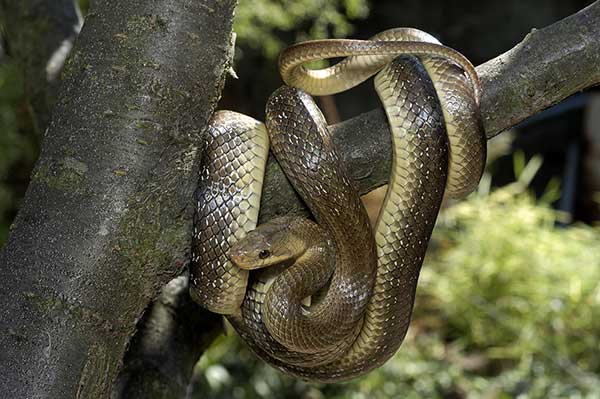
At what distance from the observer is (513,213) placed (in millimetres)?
5484

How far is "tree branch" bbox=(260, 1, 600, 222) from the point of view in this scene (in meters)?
1.44

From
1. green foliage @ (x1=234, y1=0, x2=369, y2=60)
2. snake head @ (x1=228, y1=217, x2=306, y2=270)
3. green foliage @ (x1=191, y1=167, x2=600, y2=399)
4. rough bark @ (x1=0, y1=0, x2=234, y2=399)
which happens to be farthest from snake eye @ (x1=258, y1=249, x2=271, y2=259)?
green foliage @ (x1=191, y1=167, x2=600, y2=399)

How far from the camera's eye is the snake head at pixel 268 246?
141 cm

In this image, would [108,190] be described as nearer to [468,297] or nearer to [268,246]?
[268,246]

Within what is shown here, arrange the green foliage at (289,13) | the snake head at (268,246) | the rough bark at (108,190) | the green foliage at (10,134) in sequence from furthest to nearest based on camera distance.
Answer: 1. the green foliage at (10,134)
2. the green foliage at (289,13)
3. the snake head at (268,246)
4. the rough bark at (108,190)

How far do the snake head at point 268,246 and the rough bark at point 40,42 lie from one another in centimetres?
94

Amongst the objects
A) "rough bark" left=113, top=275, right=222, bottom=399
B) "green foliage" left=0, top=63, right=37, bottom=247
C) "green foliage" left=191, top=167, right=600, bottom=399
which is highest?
Result: "rough bark" left=113, top=275, right=222, bottom=399

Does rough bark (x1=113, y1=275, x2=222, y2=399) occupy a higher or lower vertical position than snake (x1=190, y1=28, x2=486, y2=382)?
lower

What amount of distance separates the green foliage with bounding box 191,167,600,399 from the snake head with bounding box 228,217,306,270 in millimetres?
3057

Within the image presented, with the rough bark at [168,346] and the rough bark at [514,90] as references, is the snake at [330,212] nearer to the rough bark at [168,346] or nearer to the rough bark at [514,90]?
the rough bark at [514,90]

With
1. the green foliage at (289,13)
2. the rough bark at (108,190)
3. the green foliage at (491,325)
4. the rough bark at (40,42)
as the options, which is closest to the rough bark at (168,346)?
the rough bark at (108,190)

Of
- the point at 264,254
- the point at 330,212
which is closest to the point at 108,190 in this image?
the point at 264,254

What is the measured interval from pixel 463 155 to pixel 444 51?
20cm

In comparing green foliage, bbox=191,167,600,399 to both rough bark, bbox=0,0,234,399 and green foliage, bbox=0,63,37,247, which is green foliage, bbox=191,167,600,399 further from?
rough bark, bbox=0,0,234,399
